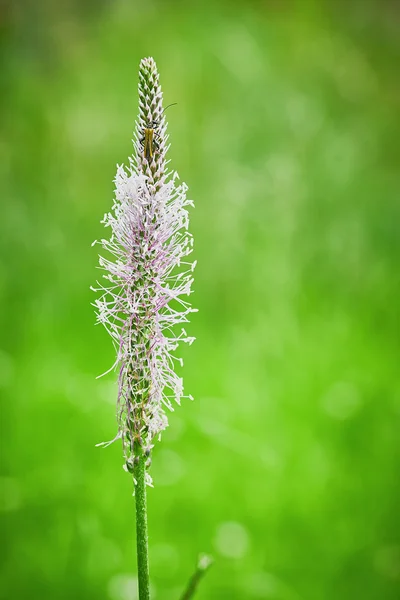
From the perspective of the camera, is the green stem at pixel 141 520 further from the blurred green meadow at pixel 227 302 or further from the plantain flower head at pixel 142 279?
the blurred green meadow at pixel 227 302

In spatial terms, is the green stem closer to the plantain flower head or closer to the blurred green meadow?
the plantain flower head

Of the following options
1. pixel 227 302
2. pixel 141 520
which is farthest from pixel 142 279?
pixel 227 302

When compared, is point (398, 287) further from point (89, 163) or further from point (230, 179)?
point (89, 163)

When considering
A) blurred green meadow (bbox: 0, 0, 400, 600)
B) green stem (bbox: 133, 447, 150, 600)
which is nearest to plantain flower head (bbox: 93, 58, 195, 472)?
green stem (bbox: 133, 447, 150, 600)

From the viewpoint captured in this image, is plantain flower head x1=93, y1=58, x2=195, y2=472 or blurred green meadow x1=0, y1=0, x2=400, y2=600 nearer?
plantain flower head x1=93, y1=58, x2=195, y2=472

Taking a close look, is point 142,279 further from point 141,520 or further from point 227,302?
point 227,302

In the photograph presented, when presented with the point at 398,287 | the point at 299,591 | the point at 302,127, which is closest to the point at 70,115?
the point at 302,127
